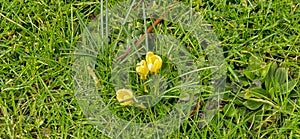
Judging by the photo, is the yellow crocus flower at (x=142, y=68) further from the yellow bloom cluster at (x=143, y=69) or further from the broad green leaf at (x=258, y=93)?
the broad green leaf at (x=258, y=93)

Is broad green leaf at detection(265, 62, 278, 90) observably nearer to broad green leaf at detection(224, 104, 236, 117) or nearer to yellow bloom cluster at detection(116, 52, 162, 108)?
broad green leaf at detection(224, 104, 236, 117)

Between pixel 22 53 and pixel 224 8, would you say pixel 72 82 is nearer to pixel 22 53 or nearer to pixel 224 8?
pixel 22 53

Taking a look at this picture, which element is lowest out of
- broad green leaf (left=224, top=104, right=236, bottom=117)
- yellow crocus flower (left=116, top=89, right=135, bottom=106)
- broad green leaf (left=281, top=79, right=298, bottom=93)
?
broad green leaf (left=224, top=104, right=236, bottom=117)

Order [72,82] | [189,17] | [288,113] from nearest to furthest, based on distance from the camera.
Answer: [288,113] → [72,82] → [189,17]

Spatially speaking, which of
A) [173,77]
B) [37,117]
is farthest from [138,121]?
[37,117]

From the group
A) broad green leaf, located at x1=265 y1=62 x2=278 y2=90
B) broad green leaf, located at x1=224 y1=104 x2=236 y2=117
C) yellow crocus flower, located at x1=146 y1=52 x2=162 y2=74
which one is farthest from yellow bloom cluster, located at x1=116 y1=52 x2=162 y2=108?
broad green leaf, located at x1=265 y1=62 x2=278 y2=90

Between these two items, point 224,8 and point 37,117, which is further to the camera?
point 224,8

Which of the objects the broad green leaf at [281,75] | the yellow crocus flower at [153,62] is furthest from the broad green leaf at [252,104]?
the yellow crocus flower at [153,62]
